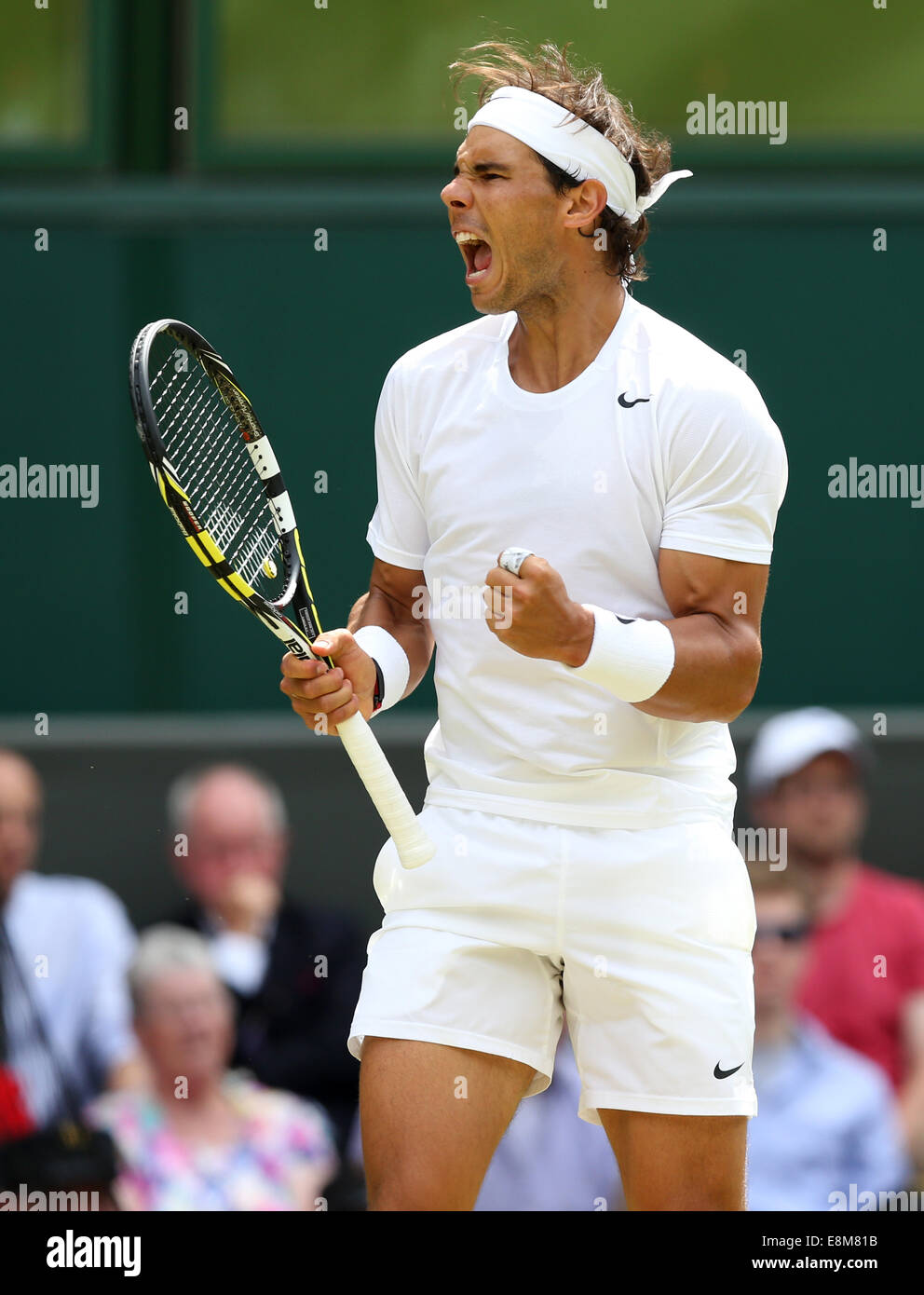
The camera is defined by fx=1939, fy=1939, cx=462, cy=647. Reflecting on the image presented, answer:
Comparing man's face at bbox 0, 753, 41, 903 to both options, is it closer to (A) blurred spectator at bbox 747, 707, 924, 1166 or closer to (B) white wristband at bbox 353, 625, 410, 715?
(A) blurred spectator at bbox 747, 707, 924, 1166

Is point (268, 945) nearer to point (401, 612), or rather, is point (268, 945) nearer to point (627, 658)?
point (401, 612)

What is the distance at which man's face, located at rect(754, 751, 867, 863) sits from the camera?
4.59 meters

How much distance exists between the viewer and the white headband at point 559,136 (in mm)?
2689

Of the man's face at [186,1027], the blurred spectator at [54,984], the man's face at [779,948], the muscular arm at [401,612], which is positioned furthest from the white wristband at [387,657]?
the blurred spectator at [54,984]

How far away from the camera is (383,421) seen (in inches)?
112

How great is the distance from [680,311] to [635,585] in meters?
2.93

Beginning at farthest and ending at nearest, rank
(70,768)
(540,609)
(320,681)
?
(70,768) → (320,681) → (540,609)

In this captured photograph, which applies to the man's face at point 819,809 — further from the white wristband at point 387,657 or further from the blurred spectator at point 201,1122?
the white wristband at point 387,657

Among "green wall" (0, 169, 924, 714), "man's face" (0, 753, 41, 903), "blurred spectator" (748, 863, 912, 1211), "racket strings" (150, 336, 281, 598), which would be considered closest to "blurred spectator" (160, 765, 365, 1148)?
"man's face" (0, 753, 41, 903)

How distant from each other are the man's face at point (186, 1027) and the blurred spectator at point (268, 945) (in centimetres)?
4

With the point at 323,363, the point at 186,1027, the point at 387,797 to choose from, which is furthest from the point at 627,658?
the point at 323,363

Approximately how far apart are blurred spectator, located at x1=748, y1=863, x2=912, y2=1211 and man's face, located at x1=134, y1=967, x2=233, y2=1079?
121cm

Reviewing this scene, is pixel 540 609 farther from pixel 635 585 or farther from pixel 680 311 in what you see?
pixel 680 311

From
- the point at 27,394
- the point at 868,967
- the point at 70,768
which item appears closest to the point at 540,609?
the point at 868,967
